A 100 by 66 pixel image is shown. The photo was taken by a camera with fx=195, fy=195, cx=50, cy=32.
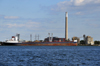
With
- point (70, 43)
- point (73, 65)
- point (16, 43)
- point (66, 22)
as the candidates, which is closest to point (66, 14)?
point (66, 22)

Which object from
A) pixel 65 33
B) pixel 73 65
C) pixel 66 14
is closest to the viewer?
pixel 73 65

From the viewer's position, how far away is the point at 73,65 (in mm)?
30391

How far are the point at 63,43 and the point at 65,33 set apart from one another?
8.80 meters

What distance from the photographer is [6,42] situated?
574 ft

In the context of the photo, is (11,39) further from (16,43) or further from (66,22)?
(66,22)

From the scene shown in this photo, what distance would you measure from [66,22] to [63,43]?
59.5ft

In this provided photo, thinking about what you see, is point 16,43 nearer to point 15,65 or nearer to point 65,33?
point 65,33

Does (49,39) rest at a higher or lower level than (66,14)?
lower

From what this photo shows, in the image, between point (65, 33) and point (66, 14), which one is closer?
point (65, 33)

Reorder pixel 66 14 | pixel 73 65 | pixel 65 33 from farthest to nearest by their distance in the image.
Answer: pixel 66 14, pixel 65 33, pixel 73 65

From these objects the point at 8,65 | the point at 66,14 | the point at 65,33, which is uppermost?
the point at 66,14

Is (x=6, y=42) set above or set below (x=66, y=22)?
below

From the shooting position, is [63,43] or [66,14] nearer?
[63,43]

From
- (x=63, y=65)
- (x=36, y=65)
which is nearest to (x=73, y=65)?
(x=63, y=65)
